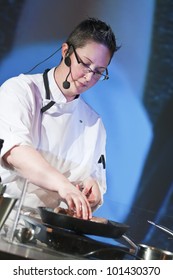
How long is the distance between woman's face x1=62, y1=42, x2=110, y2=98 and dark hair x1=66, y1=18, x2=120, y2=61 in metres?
0.02

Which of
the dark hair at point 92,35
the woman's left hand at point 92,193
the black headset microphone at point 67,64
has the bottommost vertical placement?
the woman's left hand at point 92,193

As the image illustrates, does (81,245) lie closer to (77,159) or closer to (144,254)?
(144,254)

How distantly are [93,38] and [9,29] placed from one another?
3.31 feet

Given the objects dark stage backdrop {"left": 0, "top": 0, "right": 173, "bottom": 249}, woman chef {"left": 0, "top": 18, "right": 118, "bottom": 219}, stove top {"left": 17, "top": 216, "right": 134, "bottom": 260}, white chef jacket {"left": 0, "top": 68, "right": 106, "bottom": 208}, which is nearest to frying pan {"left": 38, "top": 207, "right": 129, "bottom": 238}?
stove top {"left": 17, "top": 216, "right": 134, "bottom": 260}

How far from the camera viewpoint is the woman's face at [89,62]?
155 cm

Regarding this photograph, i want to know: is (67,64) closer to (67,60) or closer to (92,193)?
(67,60)

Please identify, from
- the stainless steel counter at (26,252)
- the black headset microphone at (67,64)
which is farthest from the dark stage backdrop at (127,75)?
the stainless steel counter at (26,252)

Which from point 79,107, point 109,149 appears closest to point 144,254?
point 79,107

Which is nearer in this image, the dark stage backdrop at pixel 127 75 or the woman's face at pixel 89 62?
the woman's face at pixel 89 62

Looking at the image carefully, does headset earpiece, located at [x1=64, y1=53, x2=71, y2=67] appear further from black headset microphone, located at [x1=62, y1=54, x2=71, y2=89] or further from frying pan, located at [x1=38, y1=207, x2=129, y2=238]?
frying pan, located at [x1=38, y1=207, x2=129, y2=238]

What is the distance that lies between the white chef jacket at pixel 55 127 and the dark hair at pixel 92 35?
0.19 m

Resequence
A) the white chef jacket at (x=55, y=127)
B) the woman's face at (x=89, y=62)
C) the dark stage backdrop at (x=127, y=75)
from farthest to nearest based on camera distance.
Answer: the dark stage backdrop at (x=127, y=75) < the woman's face at (x=89, y=62) < the white chef jacket at (x=55, y=127)

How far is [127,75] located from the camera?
2.70 metres

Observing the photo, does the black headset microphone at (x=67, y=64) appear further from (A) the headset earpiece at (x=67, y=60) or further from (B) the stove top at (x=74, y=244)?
(B) the stove top at (x=74, y=244)
